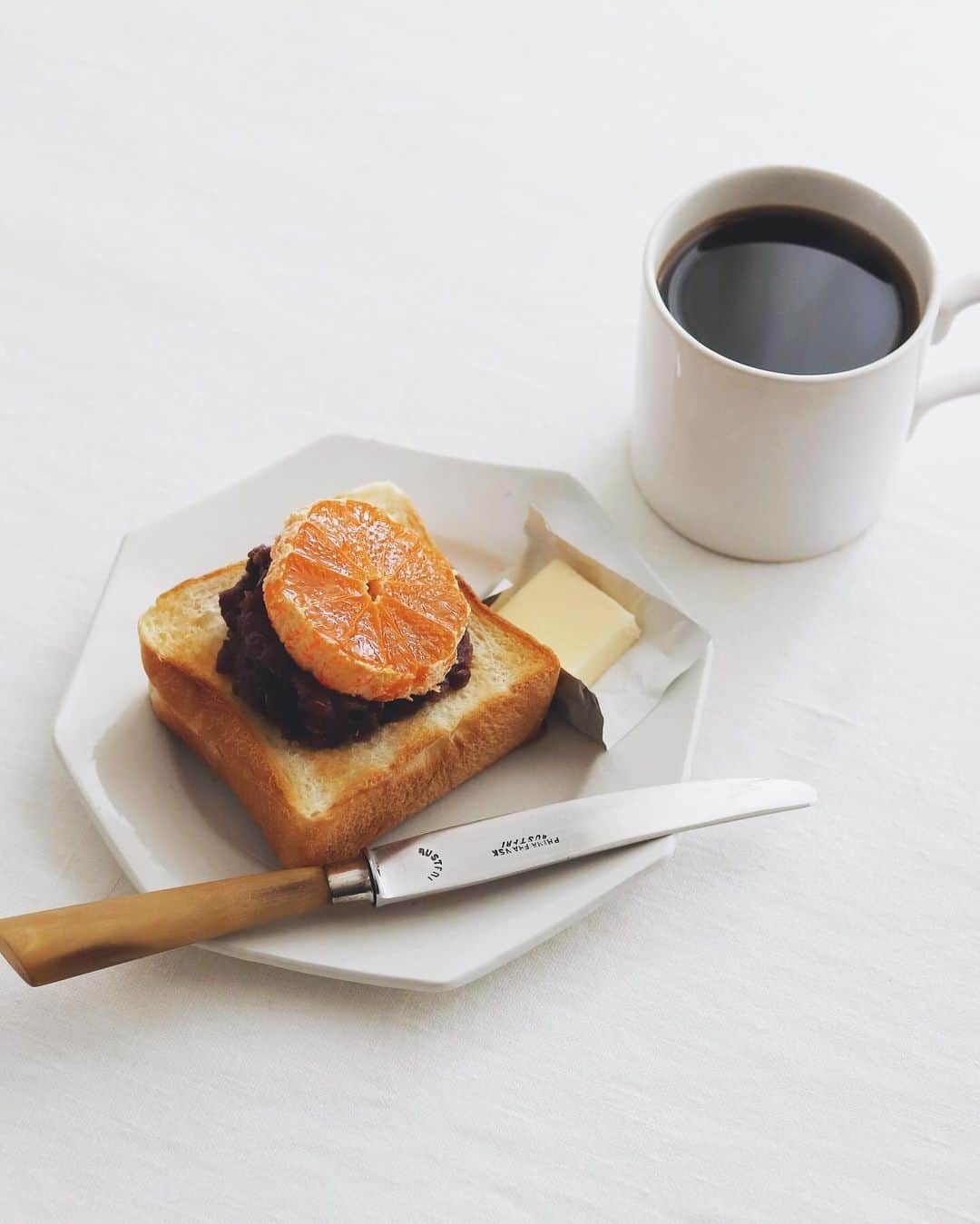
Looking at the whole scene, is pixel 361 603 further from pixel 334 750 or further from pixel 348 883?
pixel 348 883

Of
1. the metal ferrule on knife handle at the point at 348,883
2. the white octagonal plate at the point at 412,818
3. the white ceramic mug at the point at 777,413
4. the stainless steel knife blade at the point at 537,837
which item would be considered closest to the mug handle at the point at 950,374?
the white ceramic mug at the point at 777,413

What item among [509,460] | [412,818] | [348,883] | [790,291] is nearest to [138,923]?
[348,883]

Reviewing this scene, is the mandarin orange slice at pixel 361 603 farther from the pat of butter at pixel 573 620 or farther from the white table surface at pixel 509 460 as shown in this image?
the white table surface at pixel 509 460

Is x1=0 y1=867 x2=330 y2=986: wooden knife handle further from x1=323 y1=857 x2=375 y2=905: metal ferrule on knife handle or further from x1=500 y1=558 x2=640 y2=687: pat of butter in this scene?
x1=500 y1=558 x2=640 y2=687: pat of butter

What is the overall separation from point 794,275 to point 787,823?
661mm

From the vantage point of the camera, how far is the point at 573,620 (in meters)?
1.59

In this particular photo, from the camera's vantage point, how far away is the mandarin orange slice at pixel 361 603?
134 cm

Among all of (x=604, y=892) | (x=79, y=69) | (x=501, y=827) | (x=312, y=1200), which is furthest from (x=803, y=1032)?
(x=79, y=69)

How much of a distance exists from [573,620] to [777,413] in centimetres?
34

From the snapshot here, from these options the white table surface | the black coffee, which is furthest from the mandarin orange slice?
the black coffee

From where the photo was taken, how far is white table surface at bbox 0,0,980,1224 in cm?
131

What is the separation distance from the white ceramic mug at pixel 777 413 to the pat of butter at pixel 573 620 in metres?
0.20

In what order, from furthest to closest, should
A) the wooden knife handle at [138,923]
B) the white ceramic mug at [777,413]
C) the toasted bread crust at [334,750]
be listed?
the white ceramic mug at [777,413] < the toasted bread crust at [334,750] < the wooden knife handle at [138,923]

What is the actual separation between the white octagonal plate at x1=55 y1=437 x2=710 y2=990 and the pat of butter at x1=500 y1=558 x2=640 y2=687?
0.18 feet
